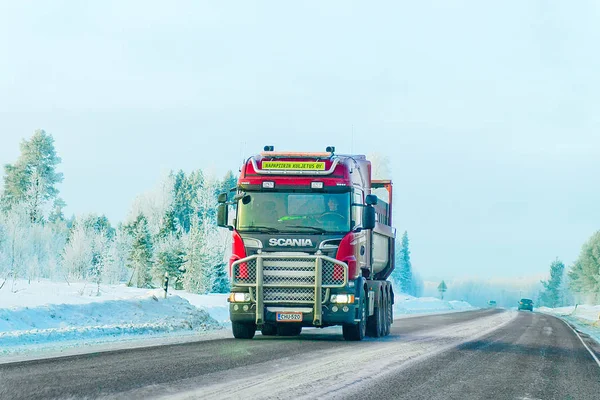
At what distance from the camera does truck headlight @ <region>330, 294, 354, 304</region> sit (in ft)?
53.7

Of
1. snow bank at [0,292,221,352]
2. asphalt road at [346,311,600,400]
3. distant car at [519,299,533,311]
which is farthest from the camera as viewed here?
distant car at [519,299,533,311]

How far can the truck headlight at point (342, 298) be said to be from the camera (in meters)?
16.4

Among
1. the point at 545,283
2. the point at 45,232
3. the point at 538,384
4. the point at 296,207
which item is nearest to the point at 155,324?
the point at 296,207

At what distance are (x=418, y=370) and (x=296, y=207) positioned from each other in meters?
5.95

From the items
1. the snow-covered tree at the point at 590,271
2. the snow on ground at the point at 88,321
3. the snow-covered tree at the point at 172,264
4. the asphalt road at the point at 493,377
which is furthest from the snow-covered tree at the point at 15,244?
the snow-covered tree at the point at 590,271

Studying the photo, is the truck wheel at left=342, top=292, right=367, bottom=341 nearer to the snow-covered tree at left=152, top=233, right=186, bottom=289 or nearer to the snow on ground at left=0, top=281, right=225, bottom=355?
the snow on ground at left=0, top=281, right=225, bottom=355

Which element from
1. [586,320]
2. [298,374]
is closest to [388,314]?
[298,374]

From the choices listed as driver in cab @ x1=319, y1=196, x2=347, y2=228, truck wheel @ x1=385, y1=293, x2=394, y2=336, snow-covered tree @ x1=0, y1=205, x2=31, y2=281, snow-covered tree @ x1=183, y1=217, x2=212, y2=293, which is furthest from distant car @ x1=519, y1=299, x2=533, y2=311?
driver in cab @ x1=319, y1=196, x2=347, y2=228

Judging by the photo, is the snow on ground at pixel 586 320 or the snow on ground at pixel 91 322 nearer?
the snow on ground at pixel 91 322

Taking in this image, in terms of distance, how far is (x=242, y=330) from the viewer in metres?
17.5

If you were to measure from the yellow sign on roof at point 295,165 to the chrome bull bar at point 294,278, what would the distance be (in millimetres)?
2039

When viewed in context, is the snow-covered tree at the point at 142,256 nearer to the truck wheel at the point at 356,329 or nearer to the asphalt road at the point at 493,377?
the truck wheel at the point at 356,329

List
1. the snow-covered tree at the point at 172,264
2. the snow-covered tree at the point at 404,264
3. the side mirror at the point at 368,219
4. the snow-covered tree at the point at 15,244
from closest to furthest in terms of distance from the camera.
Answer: the side mirror at the point at 368,219 < the snow-covered tree at the point at 172,264 < the snow-covered tree at the point at 15,244 < the snow-covered tree at the point at 404,264

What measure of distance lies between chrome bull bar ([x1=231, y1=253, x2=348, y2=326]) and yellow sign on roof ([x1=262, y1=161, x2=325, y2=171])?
2039 millimetres
